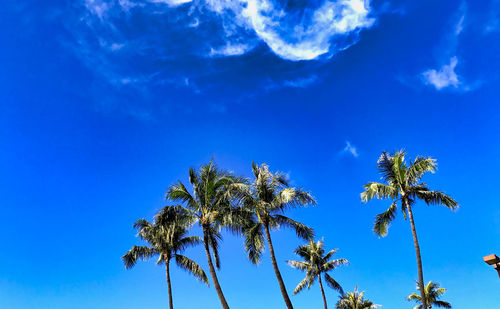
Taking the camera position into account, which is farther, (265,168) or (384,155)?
(384,155)

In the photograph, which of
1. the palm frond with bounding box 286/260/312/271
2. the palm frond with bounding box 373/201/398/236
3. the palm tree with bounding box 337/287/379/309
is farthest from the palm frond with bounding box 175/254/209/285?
the palm tree with bounding box 337/287/379/309

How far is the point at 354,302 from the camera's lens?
46.0 metres

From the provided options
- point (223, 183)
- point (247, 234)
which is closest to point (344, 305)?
point (247, 234)

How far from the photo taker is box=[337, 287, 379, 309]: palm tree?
151ft

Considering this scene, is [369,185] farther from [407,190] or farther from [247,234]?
[247,234]

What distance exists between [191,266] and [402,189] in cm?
1707

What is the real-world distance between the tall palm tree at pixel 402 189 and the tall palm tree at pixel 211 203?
10.0 meters

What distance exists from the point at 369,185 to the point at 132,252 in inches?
815

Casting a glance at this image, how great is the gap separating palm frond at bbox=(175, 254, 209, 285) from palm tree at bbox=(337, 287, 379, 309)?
27.8m

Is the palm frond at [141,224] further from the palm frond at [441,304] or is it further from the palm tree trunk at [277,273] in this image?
the palm frond at [441,304]

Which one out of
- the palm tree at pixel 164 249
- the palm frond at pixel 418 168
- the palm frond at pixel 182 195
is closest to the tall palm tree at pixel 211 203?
the palm frond at pixel 182 195

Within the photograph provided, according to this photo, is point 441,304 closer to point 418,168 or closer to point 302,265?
point 302,265

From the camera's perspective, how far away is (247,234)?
2316cm

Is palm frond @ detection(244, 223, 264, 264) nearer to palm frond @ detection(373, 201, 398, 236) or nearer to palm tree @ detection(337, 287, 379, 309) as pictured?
palm frond @ detection(373, 201, 398, 236)
